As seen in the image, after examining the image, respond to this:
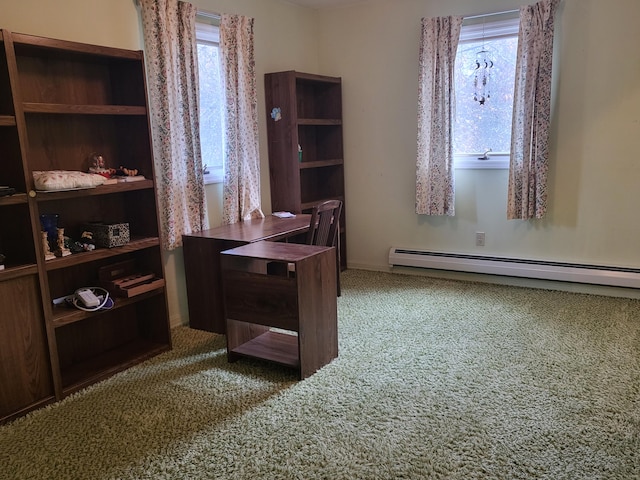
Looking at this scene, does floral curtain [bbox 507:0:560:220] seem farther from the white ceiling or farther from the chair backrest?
the white ceiling

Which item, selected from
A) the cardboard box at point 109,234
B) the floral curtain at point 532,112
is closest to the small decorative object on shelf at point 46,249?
the cardboard box at point 109,234

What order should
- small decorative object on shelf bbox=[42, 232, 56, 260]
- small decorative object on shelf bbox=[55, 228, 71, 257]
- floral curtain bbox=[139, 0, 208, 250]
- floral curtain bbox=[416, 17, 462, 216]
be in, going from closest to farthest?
small decorative object on shelf bbox=[42, 232, 56, 260] → small decorative object on shelf bbox=[55, 228, 71, 257] → floral curtain bbox=[139, 0, 208, 250] → floral curtain bbox=[416, 17, 462, 216]

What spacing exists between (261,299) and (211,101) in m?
1.82

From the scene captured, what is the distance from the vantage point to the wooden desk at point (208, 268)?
3475 mm

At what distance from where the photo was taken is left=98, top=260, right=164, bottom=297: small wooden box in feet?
10.1

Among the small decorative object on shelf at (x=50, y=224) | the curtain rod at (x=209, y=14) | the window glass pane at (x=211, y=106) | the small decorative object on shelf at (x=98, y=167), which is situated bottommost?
the small decorative object on shelf at (x=50, y=224)

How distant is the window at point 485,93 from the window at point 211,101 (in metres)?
1.97

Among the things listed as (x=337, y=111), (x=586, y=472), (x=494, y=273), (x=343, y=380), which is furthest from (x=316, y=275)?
(x=337, y=111)

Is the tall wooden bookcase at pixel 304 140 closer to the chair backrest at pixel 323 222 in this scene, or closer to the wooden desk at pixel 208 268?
the chair backrest at pixel 323 222

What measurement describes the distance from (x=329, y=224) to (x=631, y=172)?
2.30 meters

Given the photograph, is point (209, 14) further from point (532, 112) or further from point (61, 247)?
point (532, 112)

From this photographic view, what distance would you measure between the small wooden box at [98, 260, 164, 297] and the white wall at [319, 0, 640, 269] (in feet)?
8.23

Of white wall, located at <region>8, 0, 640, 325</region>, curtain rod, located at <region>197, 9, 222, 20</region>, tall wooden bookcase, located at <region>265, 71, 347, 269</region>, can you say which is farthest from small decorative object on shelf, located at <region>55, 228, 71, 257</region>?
tall wooden bookcase, located at <region>265, 71, 347, 269</region>

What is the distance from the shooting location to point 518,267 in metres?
4.41
